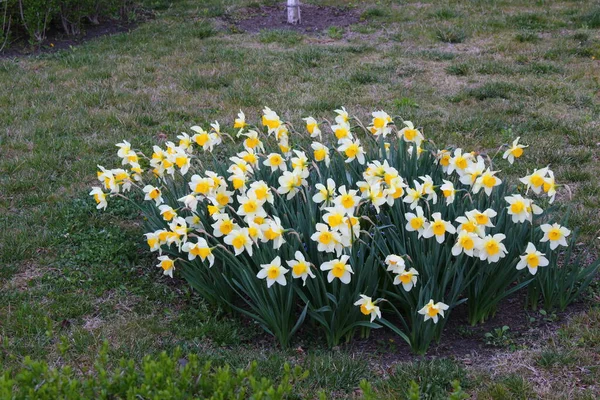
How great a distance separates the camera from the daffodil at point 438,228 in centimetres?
301

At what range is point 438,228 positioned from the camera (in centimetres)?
303

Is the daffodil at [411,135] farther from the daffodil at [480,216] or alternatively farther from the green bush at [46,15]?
the green bush at [46,15]

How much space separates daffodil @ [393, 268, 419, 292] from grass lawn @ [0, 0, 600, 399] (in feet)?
1.11

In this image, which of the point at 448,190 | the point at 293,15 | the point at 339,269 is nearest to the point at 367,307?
the point at 339,269

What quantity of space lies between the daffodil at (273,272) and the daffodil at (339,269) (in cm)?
19

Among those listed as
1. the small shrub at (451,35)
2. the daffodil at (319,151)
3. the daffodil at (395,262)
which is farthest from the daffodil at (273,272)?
the small shrub at (451,35)

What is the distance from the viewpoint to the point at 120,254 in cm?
402

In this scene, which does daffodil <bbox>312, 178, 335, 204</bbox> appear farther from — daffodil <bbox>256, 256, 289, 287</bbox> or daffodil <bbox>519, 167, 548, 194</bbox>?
daffodil <bbox>519, 167, 548, 194</bbox>

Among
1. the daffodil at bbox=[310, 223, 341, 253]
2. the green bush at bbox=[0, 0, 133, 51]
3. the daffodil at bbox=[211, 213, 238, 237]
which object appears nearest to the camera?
the daffodil at bbox=[310, 223, 341, 253]

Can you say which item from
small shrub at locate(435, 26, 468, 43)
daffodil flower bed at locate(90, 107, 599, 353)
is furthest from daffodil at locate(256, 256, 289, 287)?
small shrub at locate(435, 26, 468, 43)

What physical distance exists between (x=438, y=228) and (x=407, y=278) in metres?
0.26

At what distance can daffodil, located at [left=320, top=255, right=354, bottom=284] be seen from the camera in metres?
2.93

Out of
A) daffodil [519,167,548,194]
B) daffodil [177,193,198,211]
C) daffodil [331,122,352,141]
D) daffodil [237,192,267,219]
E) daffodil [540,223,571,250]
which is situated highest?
daffodil [331,122,352,141]

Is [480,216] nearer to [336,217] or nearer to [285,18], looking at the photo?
[336,217]
